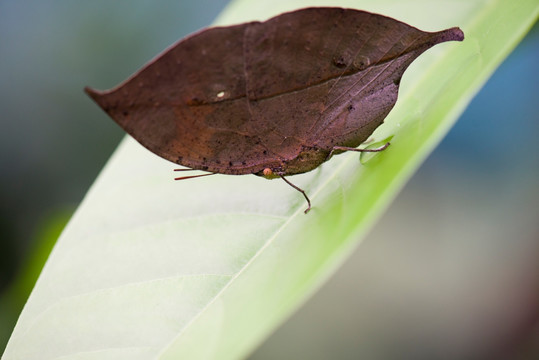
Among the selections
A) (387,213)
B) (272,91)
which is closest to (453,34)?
(272,91)

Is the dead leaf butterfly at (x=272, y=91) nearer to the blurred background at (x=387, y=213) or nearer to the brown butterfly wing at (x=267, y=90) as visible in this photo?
the brown butterfly wing at (x=267, y=90)

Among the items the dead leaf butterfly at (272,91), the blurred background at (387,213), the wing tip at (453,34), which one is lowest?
the blurred background at (387,213)

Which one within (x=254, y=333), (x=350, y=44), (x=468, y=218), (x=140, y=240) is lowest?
(x=468, y=218)

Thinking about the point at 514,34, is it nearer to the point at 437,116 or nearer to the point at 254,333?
the point at 437,116

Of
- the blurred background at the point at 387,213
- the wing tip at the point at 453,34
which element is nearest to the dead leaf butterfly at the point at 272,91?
the wing tip at the point at 453,34

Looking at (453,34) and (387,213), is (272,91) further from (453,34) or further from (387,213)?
(387,213)

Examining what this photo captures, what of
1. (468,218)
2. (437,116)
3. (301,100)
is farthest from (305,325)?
(437,116)

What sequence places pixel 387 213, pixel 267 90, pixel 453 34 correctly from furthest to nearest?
pixel 387 213 → pixel 267 90 → pixel 453 34

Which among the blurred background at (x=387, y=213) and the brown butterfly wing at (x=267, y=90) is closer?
the brown butterfly wing at (x=267, y=90)
